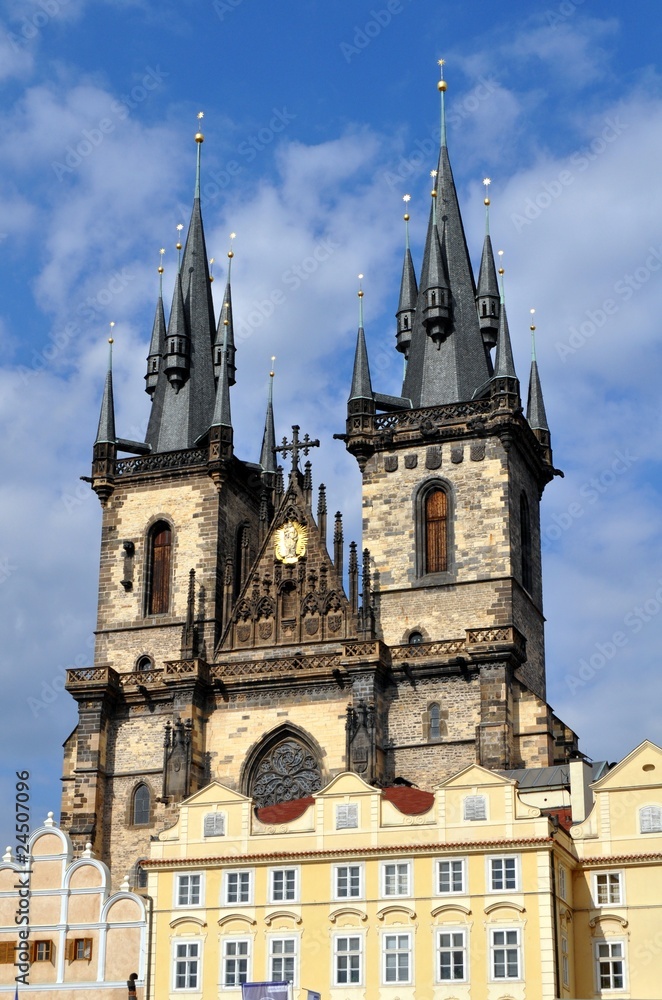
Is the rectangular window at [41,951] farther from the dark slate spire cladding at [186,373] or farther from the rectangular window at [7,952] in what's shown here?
the dark slate spire cladding at [186,373]

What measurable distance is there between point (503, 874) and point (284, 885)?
16.7ft

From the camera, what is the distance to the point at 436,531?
56438 millimetres

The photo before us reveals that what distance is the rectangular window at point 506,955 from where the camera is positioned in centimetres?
3756

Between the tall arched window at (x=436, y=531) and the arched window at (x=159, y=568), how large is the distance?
8.92 metres

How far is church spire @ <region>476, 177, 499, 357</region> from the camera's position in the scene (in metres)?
61.3

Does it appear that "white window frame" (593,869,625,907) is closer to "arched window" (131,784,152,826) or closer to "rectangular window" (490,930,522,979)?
"rectangular window" (490,930,522,979)

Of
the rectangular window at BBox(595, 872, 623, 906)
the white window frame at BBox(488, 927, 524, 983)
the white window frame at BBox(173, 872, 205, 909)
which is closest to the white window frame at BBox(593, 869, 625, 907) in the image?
the rectangular window at BBox(595, 872, 623, 906)

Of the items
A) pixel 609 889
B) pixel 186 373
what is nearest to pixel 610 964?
pixel 609 889

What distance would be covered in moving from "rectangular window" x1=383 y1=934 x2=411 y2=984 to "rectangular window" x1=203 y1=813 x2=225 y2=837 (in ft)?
16.8

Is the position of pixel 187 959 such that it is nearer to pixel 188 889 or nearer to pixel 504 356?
pixel 188 889

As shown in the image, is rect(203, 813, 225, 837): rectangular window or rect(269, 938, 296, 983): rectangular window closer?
rect(269, 938, 296, 983): rectangular window

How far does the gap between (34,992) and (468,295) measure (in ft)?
99.4

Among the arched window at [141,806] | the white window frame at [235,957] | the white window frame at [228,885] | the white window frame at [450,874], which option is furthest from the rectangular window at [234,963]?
the arched window at [141,806]

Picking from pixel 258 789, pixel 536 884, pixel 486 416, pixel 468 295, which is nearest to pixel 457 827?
pixel 536 884
